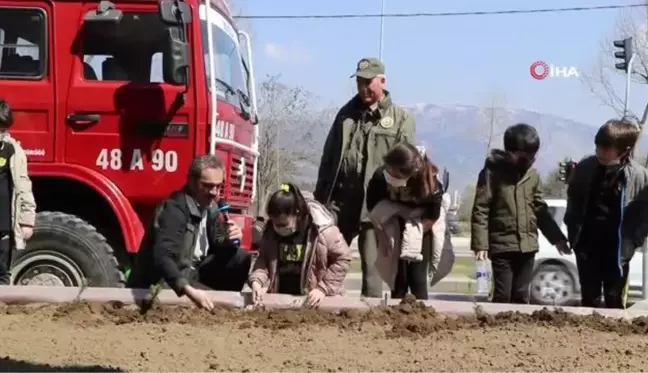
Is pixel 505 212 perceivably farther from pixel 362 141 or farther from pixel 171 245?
pixel 171 245

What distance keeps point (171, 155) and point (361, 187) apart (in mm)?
1588

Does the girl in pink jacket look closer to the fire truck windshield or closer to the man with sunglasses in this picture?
the man with sunglasses

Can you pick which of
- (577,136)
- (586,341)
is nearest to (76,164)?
(586,341)

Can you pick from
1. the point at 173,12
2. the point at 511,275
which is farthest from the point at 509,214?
the point at 173,12

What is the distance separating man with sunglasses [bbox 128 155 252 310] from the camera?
5.46 meters

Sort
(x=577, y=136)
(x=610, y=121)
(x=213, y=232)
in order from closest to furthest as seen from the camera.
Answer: (x=610, y=121), (x=213, y=232), (x=577, y=136)

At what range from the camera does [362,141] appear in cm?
681

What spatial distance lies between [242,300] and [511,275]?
182 centimetres

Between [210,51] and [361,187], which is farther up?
[210,51]

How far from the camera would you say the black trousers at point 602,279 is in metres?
6.12

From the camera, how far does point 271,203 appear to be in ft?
18.5

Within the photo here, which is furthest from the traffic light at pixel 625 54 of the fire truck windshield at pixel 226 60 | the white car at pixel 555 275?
the fire truck windshield at pixel 226 60

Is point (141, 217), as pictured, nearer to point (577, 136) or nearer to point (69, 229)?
point (69, 229)

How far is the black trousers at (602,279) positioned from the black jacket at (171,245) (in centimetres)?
234
